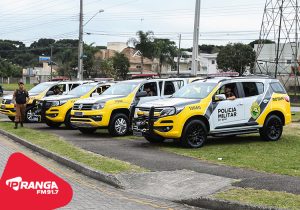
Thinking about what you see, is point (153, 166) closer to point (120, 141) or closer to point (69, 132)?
point (120, 141)

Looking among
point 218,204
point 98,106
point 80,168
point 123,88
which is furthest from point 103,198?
point 123,88

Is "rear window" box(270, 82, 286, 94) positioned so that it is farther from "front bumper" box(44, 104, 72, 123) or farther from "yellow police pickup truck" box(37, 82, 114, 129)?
"front bumper" box(44, 104, 72, 123)

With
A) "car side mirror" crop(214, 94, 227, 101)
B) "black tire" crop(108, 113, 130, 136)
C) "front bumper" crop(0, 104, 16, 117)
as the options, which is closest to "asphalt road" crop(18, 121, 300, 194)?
"black tire" crop(108, 113, 130, 136)

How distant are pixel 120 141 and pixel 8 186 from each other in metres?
9.32

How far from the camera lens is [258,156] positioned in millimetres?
11570

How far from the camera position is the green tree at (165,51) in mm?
69569

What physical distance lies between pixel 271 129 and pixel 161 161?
16.6 ft

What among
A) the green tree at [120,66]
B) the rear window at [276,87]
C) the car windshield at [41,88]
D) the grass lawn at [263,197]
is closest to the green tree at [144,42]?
the green tree at [120,66]

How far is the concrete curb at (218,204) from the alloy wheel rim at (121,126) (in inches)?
337

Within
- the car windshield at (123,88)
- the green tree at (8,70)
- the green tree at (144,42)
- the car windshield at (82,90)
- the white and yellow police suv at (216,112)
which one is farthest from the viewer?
the green tree at (8,70)

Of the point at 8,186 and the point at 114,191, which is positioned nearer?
the point at 8,186

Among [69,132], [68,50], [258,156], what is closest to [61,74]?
[68,50]

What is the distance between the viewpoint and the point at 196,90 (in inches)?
551

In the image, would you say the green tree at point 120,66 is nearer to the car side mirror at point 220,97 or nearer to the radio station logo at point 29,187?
the car side mirror at point 220,97
